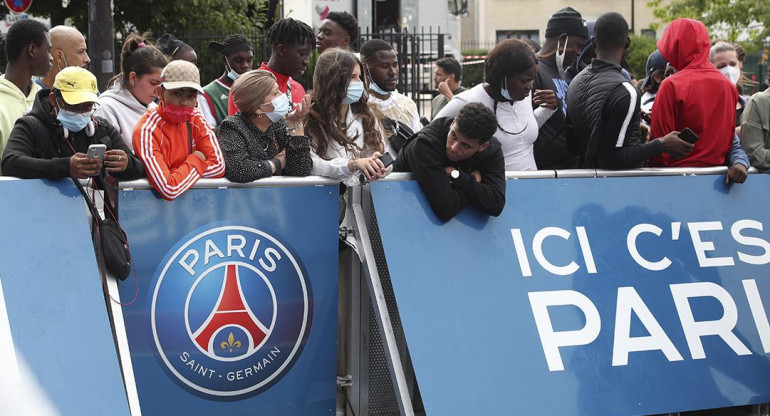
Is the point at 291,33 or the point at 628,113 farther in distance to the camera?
the point at 291,33

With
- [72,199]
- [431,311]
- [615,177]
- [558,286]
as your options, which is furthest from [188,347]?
[615,177]

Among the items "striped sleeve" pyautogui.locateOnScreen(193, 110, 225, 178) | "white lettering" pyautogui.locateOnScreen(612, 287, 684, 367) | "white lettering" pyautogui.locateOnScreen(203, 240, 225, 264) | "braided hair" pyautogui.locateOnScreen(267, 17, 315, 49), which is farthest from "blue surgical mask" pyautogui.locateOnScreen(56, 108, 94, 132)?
"white lettering" pyautogui.locateOnScreen(612, 287, 684, 367)

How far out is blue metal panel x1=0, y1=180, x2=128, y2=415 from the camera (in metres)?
4.31

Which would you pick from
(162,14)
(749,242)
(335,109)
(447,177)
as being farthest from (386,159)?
(162,14)

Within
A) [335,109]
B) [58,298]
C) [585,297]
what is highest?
[335,109]

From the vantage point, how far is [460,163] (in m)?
5.28

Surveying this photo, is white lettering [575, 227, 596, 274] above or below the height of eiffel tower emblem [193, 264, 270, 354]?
above

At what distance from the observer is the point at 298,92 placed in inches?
254

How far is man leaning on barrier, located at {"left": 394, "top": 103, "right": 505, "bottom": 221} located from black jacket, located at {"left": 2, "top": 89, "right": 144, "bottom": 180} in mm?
1455

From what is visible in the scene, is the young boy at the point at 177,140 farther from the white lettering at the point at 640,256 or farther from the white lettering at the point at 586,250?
the white lettering at the point at 640,256

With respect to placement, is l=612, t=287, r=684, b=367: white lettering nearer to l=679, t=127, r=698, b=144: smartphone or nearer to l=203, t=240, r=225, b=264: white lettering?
l=679, t=127, r=698, b=144: smartphone

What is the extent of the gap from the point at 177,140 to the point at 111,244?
659 mm

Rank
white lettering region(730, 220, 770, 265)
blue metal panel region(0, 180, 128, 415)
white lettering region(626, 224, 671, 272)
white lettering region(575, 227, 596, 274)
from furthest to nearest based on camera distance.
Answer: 1. white lettering region(730, 220, 770, 265)
2. white lettering region(626, 224, 671, 272)
3. white lettering region(575, 227, 596, 274)
4. blue metal panel region(0, 180, 128, 415)

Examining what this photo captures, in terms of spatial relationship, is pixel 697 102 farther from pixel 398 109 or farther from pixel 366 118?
pixel 366 118
